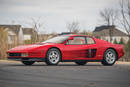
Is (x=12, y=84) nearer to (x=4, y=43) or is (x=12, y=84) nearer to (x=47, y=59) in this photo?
(x=47, y=59)

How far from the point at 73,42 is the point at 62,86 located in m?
6.31

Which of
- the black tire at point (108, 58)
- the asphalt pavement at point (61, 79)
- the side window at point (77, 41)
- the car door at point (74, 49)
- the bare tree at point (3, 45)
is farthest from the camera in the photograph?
the bare tree at point (3, 45)

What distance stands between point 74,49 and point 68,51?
1.06 feet

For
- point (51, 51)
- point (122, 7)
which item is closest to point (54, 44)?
point (51, 51)

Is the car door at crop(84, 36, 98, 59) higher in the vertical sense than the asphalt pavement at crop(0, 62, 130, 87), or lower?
higher

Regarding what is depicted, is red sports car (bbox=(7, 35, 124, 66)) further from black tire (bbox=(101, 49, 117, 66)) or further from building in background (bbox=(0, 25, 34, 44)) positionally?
building in background (bbox=(0, 25, 34, 44))

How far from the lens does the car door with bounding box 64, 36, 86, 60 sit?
12.2 m

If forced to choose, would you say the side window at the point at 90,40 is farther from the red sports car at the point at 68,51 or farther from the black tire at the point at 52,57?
the black tire at the point at 52,57

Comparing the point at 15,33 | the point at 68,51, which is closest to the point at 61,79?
the point at 68,51

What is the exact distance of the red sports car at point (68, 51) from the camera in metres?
11.6

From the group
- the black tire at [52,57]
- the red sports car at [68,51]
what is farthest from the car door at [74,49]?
the black tire at [52,57]

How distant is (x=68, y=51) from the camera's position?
40.0 feet

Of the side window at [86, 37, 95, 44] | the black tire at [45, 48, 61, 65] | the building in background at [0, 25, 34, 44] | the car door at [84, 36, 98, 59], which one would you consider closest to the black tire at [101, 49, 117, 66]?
the car door at [84, 36, 98, 59]

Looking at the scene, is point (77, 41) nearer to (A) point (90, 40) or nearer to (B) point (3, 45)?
(A) point (90, 40)
